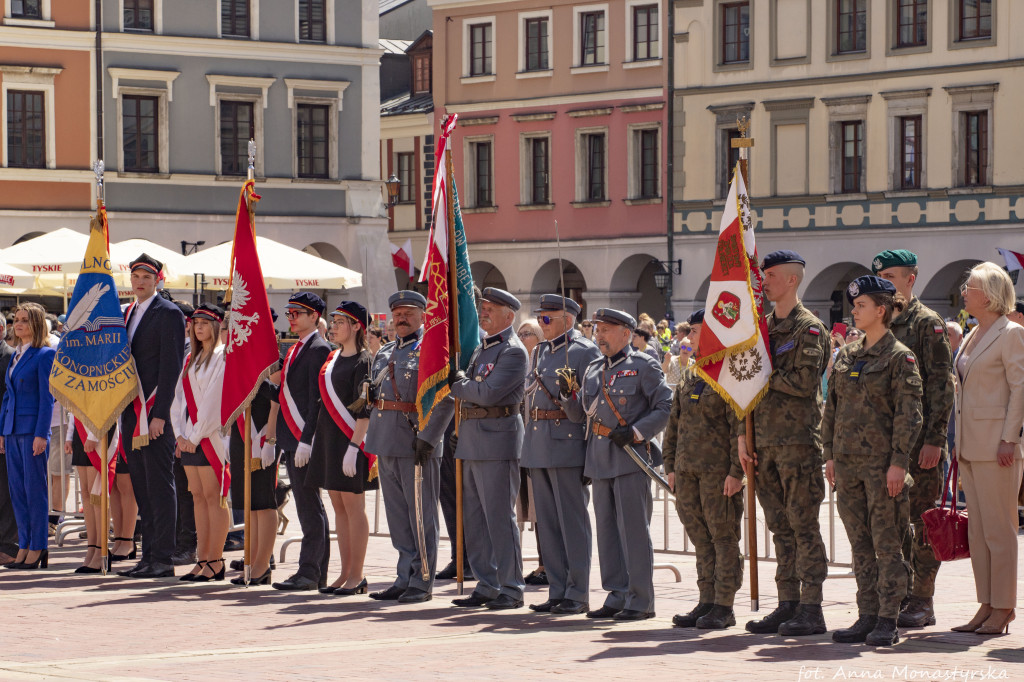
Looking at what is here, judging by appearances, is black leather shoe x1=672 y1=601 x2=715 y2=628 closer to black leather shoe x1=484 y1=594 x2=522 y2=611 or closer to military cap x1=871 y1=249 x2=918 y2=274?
black leather shoe x1=484 y1=594 x2=522 y2=611

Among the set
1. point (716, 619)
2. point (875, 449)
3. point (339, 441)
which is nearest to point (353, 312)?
point (339, 441)

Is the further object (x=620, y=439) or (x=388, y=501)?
(x=388, y=501)

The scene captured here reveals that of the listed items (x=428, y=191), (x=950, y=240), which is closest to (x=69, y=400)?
(x=950, y=240)

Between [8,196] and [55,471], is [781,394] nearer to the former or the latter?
[55,471]

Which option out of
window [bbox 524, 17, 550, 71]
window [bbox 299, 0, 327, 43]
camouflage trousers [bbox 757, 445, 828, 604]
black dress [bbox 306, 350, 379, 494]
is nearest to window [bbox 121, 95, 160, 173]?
window [bbox 299, 0, 327, 43]

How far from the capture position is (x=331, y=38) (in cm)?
4250

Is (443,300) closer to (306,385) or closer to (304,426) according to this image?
(306,385)

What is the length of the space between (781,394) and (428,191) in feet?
137

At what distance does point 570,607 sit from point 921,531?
225 cm

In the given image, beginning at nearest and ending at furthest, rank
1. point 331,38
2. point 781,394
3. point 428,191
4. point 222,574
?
point 781,394
point 222,574
point 331,38
point 428,191

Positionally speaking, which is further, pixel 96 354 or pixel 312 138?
pixel 312 138

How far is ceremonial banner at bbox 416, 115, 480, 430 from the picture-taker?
481 inches

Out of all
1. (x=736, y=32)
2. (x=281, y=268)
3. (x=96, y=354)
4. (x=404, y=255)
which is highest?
(x=736, y=32)

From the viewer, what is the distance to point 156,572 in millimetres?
13672
